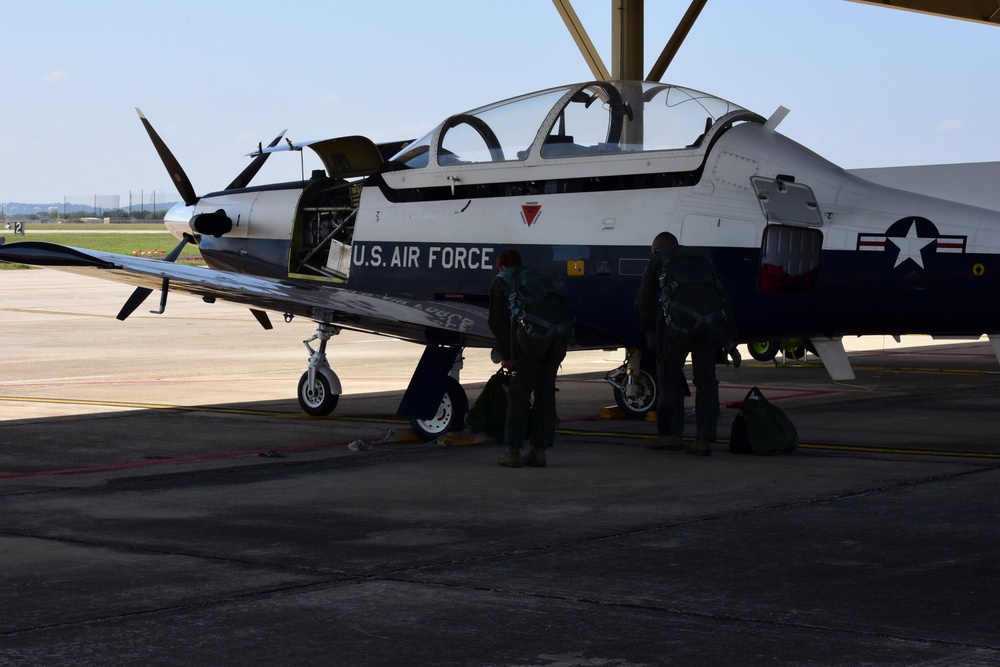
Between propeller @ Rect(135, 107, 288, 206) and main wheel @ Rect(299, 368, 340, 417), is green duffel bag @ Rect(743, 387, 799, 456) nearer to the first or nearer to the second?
main wheel @ Rect(299, 368, 340, 417)

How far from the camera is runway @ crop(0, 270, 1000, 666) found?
18.4ft

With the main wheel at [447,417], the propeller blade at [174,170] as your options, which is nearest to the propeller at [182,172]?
the propeller blade at [174,170]

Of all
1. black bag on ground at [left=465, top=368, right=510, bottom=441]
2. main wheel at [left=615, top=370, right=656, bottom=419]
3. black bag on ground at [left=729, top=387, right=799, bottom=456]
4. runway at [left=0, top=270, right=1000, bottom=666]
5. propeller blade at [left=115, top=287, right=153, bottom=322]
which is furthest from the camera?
main wheel at [left=615, top=370, right=656, bottom=419]

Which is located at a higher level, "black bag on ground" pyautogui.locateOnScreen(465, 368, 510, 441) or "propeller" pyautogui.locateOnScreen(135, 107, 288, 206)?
"propeller" pyautogui.locateOnScreen(135, 107, 288, 206)

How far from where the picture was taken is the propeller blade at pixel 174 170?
15328mm

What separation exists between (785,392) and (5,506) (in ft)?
34.8

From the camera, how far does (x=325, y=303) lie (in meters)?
12.1

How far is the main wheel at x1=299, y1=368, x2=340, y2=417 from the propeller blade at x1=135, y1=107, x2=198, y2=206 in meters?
3.15

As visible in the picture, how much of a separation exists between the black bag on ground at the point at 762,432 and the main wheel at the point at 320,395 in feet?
14.7

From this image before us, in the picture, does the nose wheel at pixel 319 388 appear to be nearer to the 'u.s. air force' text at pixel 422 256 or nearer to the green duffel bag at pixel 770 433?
the 'u.s. air force' text at pixel 422 256

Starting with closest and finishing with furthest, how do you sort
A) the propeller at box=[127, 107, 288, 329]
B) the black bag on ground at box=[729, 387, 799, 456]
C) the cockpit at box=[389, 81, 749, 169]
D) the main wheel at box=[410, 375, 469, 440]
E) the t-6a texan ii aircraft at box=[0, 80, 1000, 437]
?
the black bag on ground at box=[729, 387, 799, 456], the t-6a texan ii aircraft at box=[0, 80, 1000, 437], the cockpit at box=[389, 81, 749, 169], the main wheel at box=[410, 375, 469, 440], the propeller at box=[127, 107, 288, 329]

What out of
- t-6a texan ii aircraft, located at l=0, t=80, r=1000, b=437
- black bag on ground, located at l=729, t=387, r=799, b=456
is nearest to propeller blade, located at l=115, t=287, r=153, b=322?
t-6a texan ii aircraft, located at l=0, t=80, r=1000, b=437

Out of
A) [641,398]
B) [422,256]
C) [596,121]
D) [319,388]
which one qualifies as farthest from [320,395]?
[596,121]

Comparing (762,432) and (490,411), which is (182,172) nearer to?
(490,411)
